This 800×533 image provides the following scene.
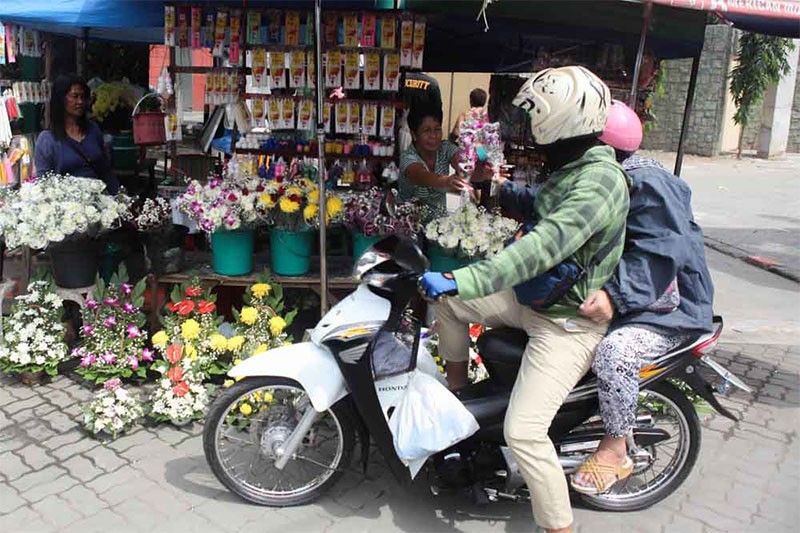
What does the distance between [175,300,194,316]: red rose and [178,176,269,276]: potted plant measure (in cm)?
41

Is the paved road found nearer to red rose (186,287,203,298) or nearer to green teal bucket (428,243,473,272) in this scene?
red rose (186,287,203,298)

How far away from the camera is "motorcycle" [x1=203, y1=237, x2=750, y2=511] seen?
9.24 feet

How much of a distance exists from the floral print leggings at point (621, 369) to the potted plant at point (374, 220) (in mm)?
1837

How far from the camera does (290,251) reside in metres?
4.44

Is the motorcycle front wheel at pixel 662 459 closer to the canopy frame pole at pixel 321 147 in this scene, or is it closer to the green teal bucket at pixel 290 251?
the canopy frame pole at pixel 321 147

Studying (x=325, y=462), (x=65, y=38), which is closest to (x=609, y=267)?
(x=325, y=462)

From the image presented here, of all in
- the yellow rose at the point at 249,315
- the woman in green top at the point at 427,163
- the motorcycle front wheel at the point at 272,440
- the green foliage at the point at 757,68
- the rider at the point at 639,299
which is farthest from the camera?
the green foliage at the point at 757,68

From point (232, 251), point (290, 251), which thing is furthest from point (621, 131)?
point (232, 251)

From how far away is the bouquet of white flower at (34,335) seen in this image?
13.9 ft

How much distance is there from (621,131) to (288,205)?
2.07 m

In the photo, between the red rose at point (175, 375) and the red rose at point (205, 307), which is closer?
the red rose at point (175, 375)

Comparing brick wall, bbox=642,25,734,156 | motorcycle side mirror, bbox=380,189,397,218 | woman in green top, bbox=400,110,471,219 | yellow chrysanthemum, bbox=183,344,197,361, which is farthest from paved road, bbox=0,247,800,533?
brick wall, bbox=642,25,734,156

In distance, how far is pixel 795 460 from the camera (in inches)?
149

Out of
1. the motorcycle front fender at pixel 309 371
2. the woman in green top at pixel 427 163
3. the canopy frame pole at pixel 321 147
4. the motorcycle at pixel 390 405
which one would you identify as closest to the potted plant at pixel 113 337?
the canopy frame pole at pixel 321 147
